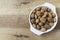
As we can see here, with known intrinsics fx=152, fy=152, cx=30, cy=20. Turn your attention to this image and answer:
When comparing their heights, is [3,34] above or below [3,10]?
below

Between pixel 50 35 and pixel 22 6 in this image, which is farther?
pixel 22 6

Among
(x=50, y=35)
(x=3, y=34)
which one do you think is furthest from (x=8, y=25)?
(x=50, y=35)

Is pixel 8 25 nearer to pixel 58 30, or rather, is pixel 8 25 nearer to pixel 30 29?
pixel 30 29
